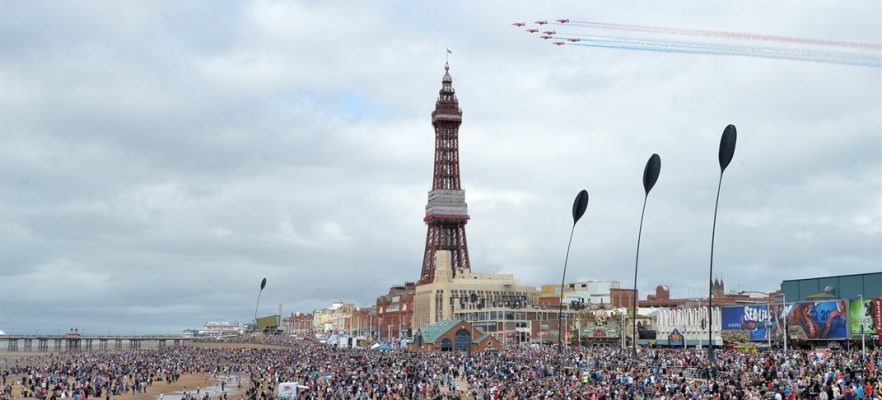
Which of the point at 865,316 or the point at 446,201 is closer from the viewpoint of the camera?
the point at 865,316

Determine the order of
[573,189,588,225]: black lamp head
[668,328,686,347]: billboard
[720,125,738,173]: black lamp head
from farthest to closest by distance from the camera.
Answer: [668,328,686,347]: billboard → [573,189,588,225]: black lamp head → [720,125,738,173]: black lamp head

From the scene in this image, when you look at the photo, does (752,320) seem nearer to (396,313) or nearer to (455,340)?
(455,340)

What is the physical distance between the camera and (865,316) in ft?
208

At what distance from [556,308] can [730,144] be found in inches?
3727

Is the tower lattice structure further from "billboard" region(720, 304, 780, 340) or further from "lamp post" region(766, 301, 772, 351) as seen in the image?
"lamp post" region(766, 301, 772, 351)

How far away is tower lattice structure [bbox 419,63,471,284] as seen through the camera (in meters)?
167

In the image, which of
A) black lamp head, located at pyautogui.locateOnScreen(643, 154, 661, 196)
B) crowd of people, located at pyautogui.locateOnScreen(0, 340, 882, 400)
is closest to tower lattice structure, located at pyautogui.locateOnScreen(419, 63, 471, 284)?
crowd of people, located at pyautogui.locateOnScreen(0, 340, 882, 400)

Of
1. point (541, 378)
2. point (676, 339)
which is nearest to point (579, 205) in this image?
point (541, 378)

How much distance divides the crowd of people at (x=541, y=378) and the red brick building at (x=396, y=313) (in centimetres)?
8464

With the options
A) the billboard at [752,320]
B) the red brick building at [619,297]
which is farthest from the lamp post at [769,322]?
the red brick building at [619,297]

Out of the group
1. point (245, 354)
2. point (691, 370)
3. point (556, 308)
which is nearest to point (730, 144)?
point (691, 370)

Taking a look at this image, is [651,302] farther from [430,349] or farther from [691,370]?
[691,370]

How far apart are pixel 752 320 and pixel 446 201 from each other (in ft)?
317

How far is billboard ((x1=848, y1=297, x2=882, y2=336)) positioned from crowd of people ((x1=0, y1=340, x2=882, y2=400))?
5.50 metres
